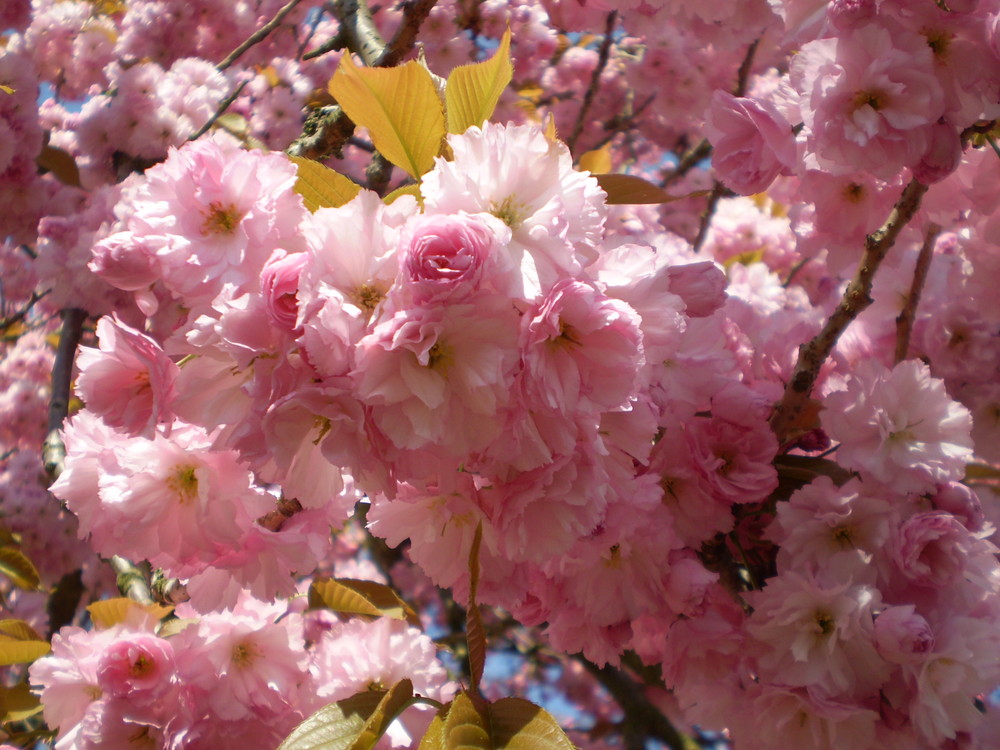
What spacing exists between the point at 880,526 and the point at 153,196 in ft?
3.44

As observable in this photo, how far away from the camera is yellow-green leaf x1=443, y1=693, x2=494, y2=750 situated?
78cm

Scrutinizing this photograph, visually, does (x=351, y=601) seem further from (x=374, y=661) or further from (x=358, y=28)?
(x=358, y=28)

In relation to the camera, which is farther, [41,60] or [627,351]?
[41,60]

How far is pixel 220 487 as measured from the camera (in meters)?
0.85

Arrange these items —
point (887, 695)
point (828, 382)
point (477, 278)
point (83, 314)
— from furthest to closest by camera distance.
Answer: point (83, 314) < point (828, 382) < point (887, 695) < point (477, 278)

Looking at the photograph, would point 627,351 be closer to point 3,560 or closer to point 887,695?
point 887,695

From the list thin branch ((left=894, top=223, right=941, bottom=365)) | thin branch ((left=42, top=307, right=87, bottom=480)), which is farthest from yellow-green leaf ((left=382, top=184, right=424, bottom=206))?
thin branch ((left=42, top=307, right=87, bottom=480))

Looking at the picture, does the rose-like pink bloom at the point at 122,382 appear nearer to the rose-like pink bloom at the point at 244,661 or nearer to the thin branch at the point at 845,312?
the rose-like pink bloom at the point at 244,661

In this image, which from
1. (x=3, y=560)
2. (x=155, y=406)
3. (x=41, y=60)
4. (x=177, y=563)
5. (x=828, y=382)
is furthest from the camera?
(x=41, y=60)

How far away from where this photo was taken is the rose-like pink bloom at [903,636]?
1016 mm

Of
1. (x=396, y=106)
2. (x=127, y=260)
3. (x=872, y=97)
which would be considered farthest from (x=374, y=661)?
(x=872, y=97)

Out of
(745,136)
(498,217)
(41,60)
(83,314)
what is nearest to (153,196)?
(498,217)

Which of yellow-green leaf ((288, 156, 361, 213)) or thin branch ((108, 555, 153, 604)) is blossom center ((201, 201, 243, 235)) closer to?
yellow-green leaf ((288, 156, 361, 213))

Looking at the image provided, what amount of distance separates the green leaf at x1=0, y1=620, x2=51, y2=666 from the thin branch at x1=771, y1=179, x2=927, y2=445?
4.21 feet
